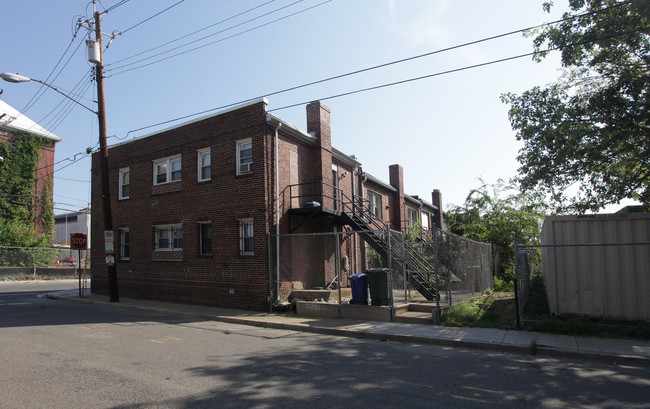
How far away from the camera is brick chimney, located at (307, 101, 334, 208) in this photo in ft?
52.1

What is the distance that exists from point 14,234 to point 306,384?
36551mm

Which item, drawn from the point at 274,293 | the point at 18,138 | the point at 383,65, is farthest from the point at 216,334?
the point at 18,138

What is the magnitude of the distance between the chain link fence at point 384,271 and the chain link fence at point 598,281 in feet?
8.20

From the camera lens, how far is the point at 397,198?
84.3 ft

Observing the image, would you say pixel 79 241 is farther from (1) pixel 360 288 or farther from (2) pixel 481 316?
(2) pixel 481 316

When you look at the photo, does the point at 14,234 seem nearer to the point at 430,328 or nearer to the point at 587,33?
the point at 430,328

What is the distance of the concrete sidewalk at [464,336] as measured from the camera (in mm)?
7258

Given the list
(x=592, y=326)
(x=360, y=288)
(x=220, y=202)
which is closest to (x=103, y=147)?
(x=220, y=202)

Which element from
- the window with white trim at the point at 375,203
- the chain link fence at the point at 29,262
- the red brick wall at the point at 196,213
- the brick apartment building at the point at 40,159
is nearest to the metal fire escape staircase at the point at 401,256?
the red brick wall at the point at 196,213

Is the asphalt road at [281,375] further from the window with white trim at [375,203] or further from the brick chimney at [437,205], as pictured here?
the brick chimney at [437,205]

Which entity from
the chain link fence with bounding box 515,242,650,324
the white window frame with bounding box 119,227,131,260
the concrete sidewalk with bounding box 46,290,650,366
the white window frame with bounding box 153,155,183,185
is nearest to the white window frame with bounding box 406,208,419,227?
the white window frame with bounding box 153,155,183,185

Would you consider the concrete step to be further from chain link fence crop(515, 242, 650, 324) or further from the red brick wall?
the red brick wall

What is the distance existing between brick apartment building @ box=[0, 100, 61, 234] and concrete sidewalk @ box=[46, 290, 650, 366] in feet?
104

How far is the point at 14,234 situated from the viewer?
32.8 metres
